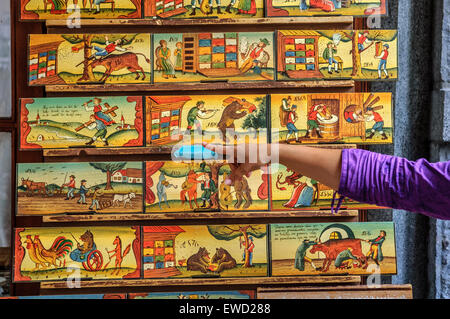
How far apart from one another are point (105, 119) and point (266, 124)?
A: 66 cm

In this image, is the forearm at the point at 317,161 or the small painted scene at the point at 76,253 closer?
the forearm at the point at 317,161

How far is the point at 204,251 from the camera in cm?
170

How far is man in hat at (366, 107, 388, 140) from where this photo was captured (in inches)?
67.1

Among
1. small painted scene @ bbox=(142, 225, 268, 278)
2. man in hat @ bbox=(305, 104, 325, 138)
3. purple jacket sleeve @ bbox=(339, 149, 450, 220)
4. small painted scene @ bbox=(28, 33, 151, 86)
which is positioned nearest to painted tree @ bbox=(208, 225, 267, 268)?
small painted scene @ bbox=(142, 225, 268, 278)

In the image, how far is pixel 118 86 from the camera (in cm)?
170

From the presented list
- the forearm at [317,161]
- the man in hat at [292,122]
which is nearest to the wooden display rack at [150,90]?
the man in hat at [292,122]

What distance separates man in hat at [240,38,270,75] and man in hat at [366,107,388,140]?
A: 1.59ft

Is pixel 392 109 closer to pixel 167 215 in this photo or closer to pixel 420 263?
pixel 420 263

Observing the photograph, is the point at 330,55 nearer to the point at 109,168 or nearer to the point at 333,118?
the point at 333,118

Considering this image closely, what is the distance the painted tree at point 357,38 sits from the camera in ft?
5.57

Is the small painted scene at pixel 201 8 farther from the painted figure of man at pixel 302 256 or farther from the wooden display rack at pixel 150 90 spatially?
the painted figure of man at pixel 302 256

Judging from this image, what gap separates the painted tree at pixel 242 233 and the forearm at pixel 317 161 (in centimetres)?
86

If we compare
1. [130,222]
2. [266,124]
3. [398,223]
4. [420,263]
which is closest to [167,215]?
[130,222]

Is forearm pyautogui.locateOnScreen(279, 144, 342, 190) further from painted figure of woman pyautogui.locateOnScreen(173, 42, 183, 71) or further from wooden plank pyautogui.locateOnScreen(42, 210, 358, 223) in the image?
painted figure of woman pyautogui.locateOnScreen(173, 42, 183, 71)
